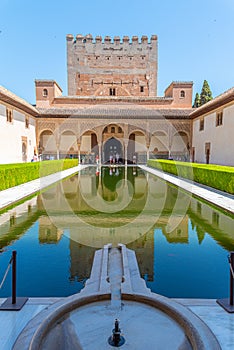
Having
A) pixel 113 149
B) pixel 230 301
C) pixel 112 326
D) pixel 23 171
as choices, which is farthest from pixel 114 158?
pixel 112 326

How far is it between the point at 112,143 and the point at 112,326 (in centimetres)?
3079

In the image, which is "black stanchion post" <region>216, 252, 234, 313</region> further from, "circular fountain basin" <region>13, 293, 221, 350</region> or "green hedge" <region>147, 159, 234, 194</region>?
"green hedge" <region>147, 159, 234, 194</region>

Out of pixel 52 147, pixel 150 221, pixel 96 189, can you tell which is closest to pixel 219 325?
pixel 150 221

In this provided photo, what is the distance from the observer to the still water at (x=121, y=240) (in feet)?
12.8

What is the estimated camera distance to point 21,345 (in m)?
2.40

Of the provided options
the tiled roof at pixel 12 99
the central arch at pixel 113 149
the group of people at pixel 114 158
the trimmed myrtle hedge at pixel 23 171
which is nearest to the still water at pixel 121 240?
the trimmed myrtle hedge at pixel 23 171

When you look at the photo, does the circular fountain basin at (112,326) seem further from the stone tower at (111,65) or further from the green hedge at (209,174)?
the stone tower at (111,65)

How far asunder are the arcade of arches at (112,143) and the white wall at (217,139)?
328 cm

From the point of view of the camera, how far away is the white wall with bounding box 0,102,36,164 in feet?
60.2

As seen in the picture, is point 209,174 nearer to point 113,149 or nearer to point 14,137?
point 14,137

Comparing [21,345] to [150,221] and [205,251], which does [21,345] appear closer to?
[205,251]

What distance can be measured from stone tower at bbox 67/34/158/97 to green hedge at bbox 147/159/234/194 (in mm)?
20228

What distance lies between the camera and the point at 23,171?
13492 millimetres

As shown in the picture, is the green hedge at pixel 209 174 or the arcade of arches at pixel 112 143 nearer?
the green hedge at pixel 209 174
